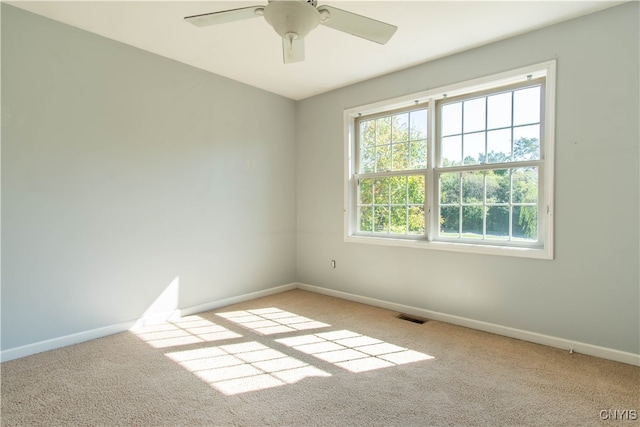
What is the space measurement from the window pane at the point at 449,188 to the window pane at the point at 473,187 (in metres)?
0.06

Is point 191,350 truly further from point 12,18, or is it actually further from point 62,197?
point 12,18

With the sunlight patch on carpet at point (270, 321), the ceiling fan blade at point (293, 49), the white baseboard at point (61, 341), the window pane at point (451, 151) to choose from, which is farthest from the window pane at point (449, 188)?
the white baseboard at point (61, 341)

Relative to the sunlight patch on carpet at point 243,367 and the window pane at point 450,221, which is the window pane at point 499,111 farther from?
the sunlight patch on carpet at point 243,367

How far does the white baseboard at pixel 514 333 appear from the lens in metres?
2.39

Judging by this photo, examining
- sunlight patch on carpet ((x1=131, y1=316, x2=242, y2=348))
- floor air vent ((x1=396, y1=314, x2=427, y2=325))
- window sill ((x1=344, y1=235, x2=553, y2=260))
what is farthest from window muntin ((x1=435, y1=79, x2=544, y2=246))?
sunlight patch on carpet ((x1=131, y1=316, x2=242, y2=348))

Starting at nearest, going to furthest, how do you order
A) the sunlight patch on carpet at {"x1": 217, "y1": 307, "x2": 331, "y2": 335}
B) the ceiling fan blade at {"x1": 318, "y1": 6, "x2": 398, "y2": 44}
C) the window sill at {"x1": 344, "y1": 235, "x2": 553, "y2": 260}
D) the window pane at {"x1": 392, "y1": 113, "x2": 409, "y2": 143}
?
1. the ceiling fan blade at {"x1": 318, "y1": 6, "x2": 398, "y2": 44}
2. the window sill at {"x1": 344, "y1": 235, "x2": 553, "y2": 260}
3. the sunlight patch on carpet at {"x1": 217, "y1": 307, "x2": 331, "y2": 335}
4. the window pane at {"x1": 392, "y1": 113, "x2": 409, "y2": 143}

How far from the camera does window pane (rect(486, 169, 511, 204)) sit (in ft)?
9.68

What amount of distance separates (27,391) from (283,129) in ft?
11.6

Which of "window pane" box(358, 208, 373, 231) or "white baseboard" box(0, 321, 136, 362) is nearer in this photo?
"white baseboard" box(0, 321, 136, 362)

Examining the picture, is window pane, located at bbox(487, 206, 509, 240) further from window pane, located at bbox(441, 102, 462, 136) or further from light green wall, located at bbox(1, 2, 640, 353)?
window pane, located at bbox(441, 102, 462, 136)

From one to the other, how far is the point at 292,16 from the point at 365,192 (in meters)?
2.57

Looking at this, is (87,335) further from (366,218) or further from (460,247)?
(460,247)

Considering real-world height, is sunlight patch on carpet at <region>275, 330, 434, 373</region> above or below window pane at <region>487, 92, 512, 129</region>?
below

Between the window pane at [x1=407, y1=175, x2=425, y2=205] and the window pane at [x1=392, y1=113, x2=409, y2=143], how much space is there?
0.46 meters
